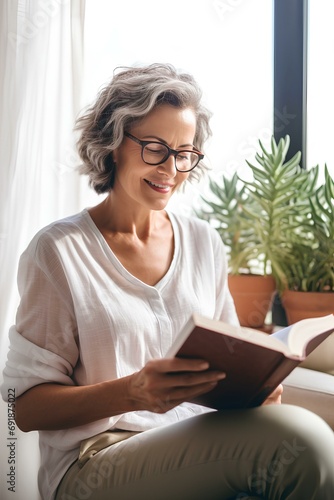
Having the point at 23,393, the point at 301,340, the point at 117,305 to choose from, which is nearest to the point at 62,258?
the point at 117,305

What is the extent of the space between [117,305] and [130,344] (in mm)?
81

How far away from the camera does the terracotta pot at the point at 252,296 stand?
7.26 feet

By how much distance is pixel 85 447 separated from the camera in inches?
49.4

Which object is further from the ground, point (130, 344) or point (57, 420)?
point (130, 344)

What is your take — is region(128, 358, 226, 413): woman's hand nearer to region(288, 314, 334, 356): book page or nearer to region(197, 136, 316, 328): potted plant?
region(288, 314, 334, 356): book page

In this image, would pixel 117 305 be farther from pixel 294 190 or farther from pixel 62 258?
pixel 294 190

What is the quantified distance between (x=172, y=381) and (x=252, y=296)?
120 cm

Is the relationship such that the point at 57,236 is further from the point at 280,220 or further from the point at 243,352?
the point at 280,220

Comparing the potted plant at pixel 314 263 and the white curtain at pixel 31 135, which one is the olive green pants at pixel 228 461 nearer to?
the white curtain at pixel 31 135

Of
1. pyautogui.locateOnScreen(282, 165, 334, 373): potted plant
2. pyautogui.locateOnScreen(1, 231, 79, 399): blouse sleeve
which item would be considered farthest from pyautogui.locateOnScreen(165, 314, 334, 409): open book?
pyautogui.locateOnScreen(282, 165, 334, 373): potted plant

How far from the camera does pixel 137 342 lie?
4.41 ft

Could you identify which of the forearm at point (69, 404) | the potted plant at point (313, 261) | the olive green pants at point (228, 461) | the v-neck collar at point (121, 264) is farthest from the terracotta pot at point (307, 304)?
the forearm at point (69, 404)

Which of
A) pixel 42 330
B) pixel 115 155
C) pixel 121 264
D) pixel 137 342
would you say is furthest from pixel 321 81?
pixel 42 330

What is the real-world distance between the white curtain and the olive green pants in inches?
26.9
